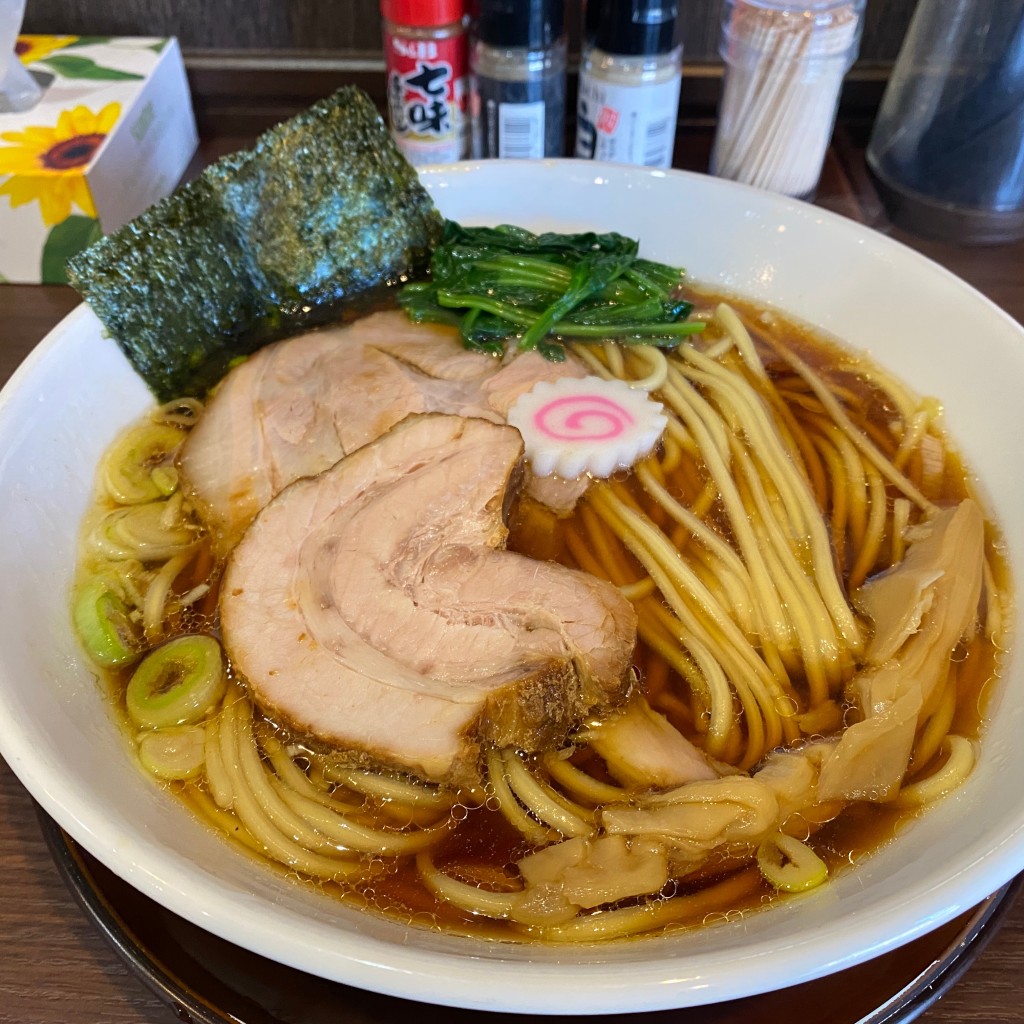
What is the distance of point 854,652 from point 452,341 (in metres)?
1.12

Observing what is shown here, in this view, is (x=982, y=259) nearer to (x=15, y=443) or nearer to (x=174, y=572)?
(x=174, y=572)

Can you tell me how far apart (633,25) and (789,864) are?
6.27ft

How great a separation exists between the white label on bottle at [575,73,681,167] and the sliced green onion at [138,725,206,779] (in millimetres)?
1814

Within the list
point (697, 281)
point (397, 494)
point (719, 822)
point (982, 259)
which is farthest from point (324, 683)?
point (982, 259)

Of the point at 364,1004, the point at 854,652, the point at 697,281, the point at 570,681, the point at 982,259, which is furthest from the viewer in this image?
the point at 982,259

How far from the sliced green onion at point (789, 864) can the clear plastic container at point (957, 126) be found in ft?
6.61

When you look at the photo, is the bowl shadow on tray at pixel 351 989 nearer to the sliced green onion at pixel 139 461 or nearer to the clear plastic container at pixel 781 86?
the sliced green onion at pixel 139 461

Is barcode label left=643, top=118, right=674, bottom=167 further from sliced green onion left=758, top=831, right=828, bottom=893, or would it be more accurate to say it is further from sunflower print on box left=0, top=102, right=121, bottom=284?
sliced green onion left=758, top=831, right=828, bottom=893

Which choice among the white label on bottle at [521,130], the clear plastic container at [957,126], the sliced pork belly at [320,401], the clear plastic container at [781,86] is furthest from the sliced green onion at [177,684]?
the clear plastic container at [957,126]

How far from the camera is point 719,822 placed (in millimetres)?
1224

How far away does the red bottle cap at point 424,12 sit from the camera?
→ 215cm

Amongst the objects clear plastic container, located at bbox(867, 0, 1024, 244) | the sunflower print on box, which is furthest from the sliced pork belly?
clear plastic container, located at bbox(867, 0, 1024, 244)

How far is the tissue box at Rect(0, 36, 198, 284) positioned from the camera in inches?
83.3

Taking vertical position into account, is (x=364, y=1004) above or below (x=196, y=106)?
below
